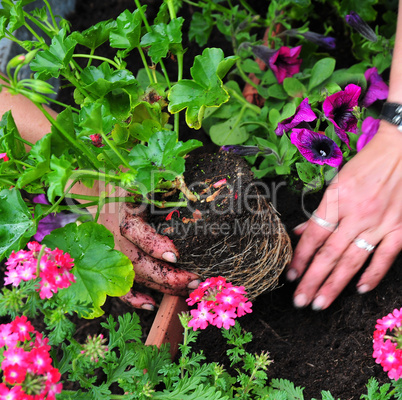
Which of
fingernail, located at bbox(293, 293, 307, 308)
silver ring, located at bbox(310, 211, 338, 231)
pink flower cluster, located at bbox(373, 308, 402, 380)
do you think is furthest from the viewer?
fingernail, located at bbox(293, 293, 307, 308)

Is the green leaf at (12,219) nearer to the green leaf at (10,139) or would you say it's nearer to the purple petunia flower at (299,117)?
the green leaf at (10,139)

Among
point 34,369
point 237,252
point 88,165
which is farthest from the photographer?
point 237,252

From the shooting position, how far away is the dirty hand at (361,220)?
1048mm

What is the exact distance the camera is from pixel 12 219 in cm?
98

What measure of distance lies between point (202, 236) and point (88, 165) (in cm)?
32

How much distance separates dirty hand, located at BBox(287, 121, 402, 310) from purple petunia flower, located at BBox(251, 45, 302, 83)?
0.41 m

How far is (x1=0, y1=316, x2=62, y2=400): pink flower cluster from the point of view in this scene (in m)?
0.66

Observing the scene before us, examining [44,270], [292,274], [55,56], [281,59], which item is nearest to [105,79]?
[55,56]

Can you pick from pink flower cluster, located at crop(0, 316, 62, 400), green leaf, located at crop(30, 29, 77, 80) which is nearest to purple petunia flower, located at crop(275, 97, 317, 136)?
green leaf, located at crop(30, 29, 77, 80)

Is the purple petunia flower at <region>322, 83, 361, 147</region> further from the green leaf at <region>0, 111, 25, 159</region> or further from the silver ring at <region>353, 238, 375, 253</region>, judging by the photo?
the green leaf at <region>0, 111, 25, 159</region>

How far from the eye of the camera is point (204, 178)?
111 cm

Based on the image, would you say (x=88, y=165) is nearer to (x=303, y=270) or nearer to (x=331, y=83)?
(x=303, y=270)

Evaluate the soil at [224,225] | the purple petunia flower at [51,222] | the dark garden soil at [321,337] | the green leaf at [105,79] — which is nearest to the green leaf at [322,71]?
the soil at [224,225]

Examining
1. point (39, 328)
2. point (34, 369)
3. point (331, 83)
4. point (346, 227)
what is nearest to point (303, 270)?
point (346, 227)
